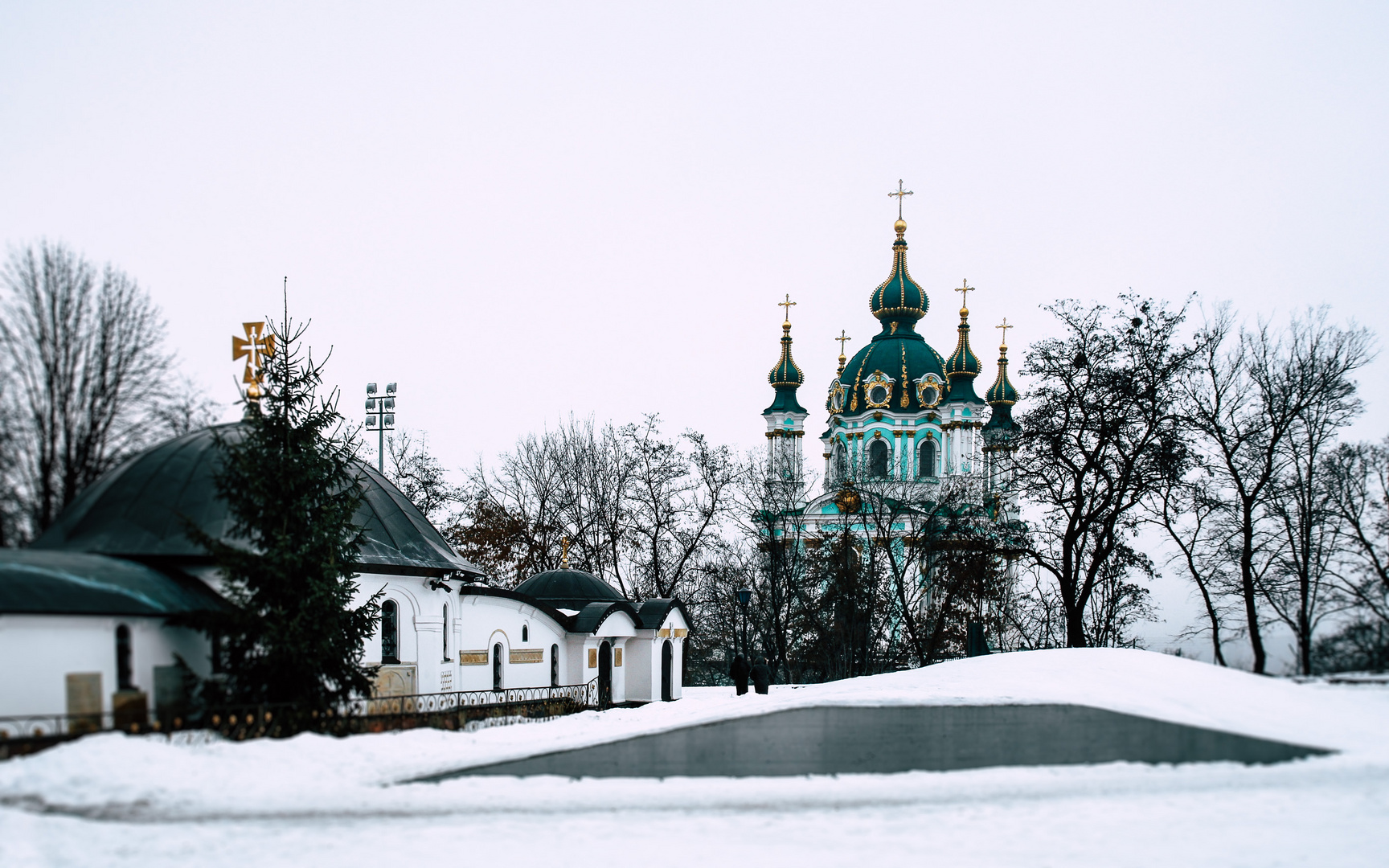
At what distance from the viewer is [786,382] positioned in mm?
69688

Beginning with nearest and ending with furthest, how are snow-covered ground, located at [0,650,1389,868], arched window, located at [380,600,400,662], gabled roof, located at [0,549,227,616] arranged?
1. snow-covered ground, located at [0,650,1389,868]
2. gabled roof, located at [0,549,227,616]
3. arched window, located at [380,600,400,662]

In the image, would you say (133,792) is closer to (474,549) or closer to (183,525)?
(183,525)

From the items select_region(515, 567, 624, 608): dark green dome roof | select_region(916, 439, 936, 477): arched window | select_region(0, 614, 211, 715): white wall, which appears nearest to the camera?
select_region(0, 614, 211, 715): white wall

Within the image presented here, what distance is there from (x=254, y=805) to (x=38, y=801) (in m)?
1.91

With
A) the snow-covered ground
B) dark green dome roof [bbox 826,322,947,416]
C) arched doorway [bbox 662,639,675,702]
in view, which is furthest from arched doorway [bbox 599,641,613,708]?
dark green dome roof [bbox 826,322,947,416]

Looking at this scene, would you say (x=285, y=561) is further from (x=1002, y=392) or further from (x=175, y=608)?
(x=1002, y=392)

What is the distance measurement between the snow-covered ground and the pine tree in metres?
1.58

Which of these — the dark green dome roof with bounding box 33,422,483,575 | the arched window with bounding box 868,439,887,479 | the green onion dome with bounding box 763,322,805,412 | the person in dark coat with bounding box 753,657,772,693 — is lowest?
the person in dark coat with bounding box 753,657,772,693

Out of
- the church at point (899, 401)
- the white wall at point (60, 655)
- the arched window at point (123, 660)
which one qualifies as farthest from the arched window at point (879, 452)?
the arched window at point (123, 660)

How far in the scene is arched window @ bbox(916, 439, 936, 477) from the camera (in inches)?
2567

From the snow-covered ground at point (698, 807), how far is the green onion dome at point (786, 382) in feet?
179

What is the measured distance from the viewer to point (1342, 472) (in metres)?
19.6

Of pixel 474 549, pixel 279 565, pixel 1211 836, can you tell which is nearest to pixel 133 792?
pixel 279 565

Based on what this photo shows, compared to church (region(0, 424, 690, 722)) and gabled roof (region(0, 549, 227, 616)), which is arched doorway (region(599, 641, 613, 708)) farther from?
gabled roof (region(0, 549, 227, 616))
